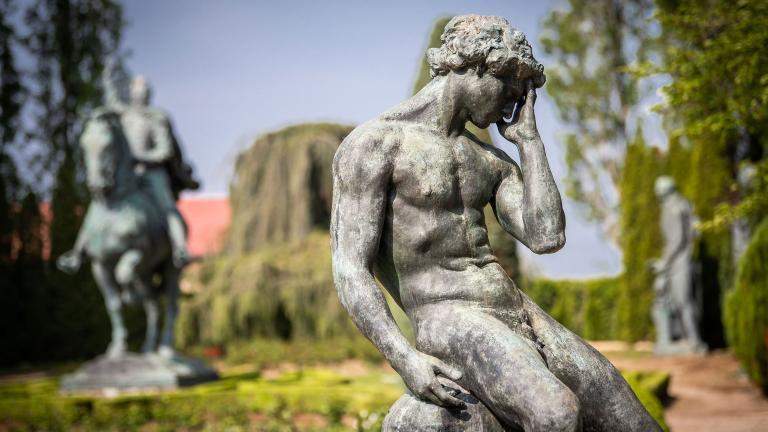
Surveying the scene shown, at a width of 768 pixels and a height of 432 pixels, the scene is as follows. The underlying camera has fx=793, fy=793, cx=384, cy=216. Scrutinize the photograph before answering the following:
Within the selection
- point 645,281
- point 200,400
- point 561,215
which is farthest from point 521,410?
point 645,281

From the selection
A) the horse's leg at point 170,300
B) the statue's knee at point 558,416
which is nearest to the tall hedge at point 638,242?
the horse's leg at point 170,300

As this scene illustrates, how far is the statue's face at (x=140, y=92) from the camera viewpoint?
372 inches

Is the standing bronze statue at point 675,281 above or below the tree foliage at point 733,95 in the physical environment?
below

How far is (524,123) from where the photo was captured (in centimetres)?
283

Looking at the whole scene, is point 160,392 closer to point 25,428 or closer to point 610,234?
point 25,428

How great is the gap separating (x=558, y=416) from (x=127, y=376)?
7171mm

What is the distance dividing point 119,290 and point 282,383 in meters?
2.16

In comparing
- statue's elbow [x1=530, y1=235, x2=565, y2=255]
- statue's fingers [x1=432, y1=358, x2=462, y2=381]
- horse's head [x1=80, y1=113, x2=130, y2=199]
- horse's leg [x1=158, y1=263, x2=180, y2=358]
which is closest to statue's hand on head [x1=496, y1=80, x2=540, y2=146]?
statue's elbow [x1=530, y1=235, x2=565, y2=255]

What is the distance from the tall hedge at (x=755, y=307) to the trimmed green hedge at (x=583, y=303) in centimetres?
782

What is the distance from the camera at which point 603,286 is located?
17719 mm

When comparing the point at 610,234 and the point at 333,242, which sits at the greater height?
the point at 333,242

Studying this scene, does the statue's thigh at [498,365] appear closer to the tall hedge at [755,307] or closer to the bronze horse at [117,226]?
the bronze horse at [117,226]

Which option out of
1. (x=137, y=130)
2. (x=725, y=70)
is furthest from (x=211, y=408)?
(x=725, y=70)

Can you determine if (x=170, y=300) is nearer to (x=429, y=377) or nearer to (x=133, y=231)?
(x=133, y=231)
